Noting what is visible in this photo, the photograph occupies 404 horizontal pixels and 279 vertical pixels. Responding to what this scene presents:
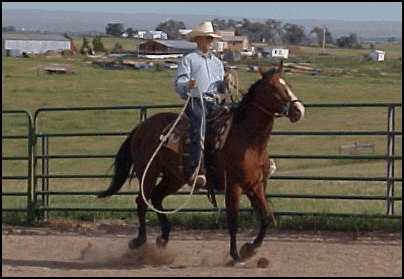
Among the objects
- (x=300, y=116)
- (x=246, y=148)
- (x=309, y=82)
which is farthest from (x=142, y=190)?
(x=309, y=82)

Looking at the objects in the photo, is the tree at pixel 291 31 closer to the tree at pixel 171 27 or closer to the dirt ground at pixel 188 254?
the tree at pixel 171 27

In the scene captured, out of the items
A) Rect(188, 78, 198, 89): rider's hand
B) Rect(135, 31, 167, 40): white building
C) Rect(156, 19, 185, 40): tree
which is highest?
Rect(156, 19, 185, 40): tree

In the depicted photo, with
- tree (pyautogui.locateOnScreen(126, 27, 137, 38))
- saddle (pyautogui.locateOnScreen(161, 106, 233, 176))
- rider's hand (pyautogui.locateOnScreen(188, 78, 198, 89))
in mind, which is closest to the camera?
rider's hand (pyautogui.locateOnScreen(188, 78, 198, 89))

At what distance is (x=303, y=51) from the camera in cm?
1061

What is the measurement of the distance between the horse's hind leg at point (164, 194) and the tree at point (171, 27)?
159 centimetres

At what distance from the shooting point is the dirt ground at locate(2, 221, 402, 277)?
7887 mm

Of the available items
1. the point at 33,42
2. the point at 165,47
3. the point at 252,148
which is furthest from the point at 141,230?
the point at 33,42

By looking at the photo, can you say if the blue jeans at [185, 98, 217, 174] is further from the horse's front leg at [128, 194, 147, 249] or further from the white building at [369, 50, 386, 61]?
the white building at [369, 50, 386, 61]

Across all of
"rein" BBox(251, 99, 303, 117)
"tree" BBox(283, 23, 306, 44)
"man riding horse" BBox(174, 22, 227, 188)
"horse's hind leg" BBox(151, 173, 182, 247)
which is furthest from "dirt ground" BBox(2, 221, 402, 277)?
"tree" BBox(283, 23, 306, 44)

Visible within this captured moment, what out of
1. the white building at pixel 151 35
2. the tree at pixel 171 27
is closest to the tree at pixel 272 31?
the tree at pixel 171 27

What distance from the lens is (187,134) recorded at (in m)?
8.58

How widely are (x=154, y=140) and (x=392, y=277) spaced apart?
2.69m

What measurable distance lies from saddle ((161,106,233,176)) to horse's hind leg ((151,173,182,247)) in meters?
0.46

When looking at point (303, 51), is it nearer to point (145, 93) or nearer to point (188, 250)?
point (188, 250)
